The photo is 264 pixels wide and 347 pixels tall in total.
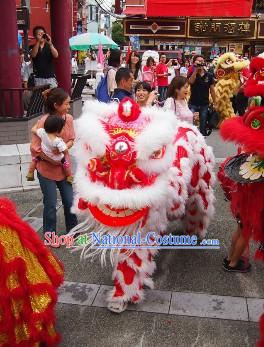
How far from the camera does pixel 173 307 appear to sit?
328 centimetres

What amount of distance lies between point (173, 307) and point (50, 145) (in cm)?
174

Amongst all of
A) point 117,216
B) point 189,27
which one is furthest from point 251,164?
point 189,27

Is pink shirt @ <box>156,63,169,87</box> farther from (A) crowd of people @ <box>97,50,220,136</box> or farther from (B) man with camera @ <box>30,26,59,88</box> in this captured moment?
(B) man with camera @ <box>30,26,59,88</box>

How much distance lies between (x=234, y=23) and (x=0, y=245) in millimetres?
19750

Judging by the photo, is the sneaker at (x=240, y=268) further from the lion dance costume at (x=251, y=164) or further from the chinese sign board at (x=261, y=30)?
the chinese sign board at (x=261, y=30)

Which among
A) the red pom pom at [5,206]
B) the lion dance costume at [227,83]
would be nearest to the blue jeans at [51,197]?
the red pom pom at [5,206]

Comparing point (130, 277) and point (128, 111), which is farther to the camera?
point (130, 277)

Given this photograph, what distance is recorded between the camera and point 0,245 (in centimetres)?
232

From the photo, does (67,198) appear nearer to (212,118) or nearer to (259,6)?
(212,118)

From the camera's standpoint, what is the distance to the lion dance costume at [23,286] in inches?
91.4

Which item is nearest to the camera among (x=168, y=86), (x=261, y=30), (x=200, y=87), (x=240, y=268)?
(x=240, y=268)

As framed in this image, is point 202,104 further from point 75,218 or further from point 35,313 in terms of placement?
point 35,313

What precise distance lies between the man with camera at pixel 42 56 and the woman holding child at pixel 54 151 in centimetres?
353

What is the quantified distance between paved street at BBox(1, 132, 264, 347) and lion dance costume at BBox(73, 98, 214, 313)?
196 millimetres
